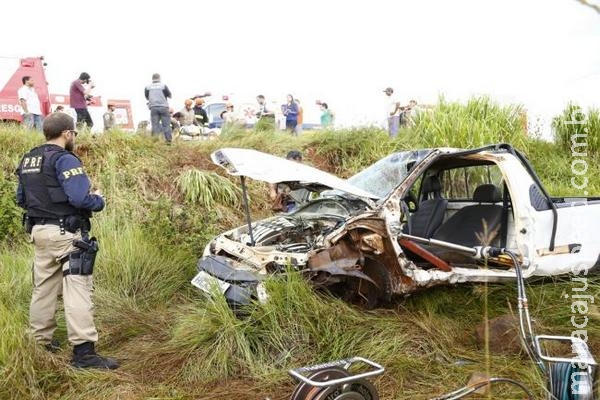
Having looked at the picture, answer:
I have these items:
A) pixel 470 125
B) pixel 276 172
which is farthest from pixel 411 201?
pixel 470 125

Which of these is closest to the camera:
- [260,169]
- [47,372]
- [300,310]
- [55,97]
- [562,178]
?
[47,372]

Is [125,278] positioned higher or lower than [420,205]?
lower

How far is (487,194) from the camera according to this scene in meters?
5.41

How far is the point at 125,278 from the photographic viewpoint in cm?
537

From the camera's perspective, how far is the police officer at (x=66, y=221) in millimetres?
3762

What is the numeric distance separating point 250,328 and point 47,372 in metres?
1.43

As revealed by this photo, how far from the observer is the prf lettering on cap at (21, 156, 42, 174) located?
148 inches

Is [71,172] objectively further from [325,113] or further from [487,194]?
[325,113]

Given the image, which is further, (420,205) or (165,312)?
(420,205)

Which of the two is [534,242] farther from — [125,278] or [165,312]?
[125,278]

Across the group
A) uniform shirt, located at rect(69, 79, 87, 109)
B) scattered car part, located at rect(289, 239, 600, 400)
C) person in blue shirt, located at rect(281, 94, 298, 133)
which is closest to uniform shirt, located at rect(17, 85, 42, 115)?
uniform shirt, located at rect(69, 79, 87, 109)

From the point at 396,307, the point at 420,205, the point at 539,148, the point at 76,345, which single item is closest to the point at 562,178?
the point at 539,148

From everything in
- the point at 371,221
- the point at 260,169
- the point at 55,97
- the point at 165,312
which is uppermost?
the point at 55,97

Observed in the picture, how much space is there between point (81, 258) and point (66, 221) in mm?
292
